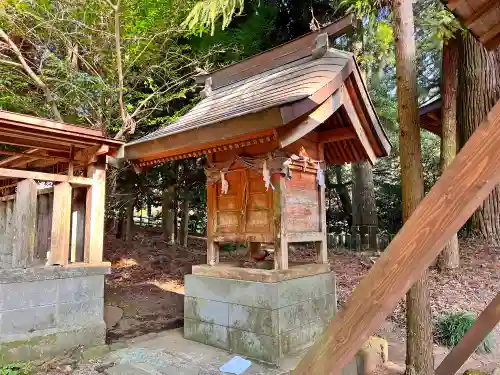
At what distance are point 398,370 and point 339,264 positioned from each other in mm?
4894

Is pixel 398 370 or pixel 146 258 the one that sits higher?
pixel 146 258

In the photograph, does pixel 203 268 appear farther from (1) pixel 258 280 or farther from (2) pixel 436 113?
(2) pixel 436 113

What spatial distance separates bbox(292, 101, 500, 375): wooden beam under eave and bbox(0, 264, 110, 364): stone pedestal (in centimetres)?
432

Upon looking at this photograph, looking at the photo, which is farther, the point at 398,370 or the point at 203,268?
the point at 203,268

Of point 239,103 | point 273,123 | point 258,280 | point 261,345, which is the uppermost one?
point 239,103

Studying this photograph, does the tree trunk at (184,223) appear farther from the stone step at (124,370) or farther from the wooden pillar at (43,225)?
the stone step at (124,370)

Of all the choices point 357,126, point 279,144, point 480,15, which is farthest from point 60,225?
point 480,15

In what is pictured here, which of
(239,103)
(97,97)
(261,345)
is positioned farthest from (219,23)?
(261,345)

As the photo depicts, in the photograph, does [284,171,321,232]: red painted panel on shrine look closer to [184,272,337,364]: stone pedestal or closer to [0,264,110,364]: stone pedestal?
[184,272,337,364]: stone pedestal

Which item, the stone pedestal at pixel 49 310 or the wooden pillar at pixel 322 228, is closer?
the stone pedestal at pixel 49 310

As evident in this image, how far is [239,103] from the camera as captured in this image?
517cm

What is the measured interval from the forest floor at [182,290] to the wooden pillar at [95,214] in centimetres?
174

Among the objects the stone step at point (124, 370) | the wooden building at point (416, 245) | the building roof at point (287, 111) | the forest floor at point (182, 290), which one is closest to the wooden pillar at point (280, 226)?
the building roof at point (287, 111)

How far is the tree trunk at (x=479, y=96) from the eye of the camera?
27.8 feet
